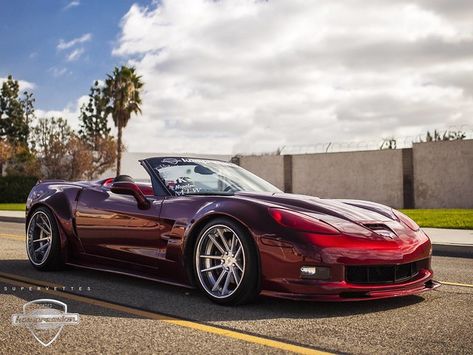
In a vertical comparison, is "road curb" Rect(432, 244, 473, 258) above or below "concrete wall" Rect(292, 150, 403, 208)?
below

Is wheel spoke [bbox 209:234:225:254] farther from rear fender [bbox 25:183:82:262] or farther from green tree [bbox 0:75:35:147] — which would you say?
green tree [bbox 0:75:35:147]

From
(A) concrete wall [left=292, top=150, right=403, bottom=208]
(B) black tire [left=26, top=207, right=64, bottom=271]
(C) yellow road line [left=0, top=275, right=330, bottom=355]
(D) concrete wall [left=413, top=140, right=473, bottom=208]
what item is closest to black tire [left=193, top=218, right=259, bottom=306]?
(C) yellow road line [left=0, top=275, right=330, bottom=355]

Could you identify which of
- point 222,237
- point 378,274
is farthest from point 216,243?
point 378,274

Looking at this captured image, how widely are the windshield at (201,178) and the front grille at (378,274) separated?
4.88 ft

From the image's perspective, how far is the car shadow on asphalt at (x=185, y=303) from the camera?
5027 mm

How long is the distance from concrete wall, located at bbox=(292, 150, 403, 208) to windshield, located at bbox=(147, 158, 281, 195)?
2916cm

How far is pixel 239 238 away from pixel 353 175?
3199 centimetres

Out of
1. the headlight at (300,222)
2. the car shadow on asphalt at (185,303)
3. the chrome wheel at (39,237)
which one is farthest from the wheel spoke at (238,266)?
the chrome wheel at (39,237)

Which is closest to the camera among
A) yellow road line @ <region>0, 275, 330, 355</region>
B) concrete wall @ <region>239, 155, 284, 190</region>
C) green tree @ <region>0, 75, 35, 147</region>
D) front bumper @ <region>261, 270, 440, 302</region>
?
yellow road line @ <region>0, 275, 330, 355</region>

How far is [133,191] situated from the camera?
20.6ft

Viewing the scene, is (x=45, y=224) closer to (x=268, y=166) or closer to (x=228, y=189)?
(x=228, y=189)

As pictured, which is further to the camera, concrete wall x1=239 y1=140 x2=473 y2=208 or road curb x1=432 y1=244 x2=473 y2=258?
concrete wall x1=239 y1=140 x2=473 y2=208

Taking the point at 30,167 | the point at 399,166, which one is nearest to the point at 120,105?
the point at 30,167

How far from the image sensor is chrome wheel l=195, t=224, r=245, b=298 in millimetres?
5352
